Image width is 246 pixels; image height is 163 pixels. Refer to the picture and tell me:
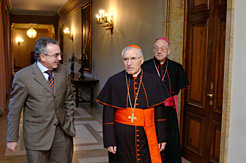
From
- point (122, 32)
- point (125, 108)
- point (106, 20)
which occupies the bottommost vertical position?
point (125, 108)

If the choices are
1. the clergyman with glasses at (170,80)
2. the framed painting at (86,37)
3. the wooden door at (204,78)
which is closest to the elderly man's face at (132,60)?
the clergyman with glasses at (170,80)

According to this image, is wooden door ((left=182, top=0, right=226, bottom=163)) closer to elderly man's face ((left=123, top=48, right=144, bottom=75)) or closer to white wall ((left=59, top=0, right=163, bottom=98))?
white wall ((left=59, top=0, right=163, bottom=98))

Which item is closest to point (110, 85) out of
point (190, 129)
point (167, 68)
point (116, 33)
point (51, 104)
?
point (51, 104)

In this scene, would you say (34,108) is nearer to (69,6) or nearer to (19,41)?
(69,6)

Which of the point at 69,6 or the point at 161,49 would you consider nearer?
the point at 161,49

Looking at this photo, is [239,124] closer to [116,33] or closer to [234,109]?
[234,109]

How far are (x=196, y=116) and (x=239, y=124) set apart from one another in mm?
1217

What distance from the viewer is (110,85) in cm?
284

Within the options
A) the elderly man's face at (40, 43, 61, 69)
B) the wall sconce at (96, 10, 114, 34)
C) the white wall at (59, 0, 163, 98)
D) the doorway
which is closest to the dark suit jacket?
the elderly man's face at (40, 43, 61, 69)

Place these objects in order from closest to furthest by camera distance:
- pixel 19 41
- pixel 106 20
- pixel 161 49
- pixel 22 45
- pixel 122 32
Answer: pixel 161 49, pixel 122 32, pixel 106 20, pixel 19 41, pixel 22 45

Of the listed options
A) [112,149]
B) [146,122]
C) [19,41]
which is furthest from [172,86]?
[19,41]

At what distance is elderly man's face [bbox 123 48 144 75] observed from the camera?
2678 millimetres

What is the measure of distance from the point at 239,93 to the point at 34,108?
6.85 feet

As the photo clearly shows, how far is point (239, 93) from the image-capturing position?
10.4ft
